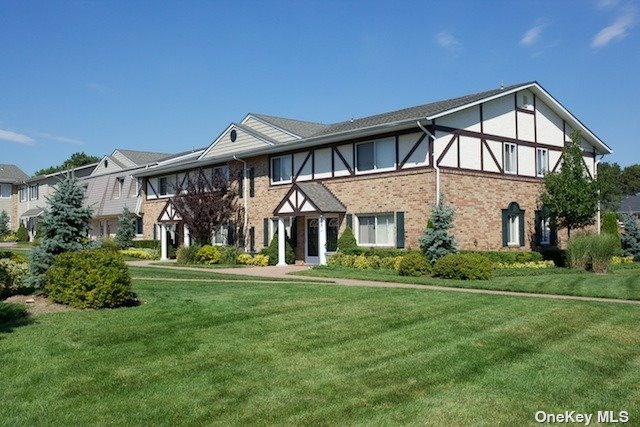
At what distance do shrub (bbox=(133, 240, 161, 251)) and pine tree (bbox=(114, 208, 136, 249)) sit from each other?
665mm

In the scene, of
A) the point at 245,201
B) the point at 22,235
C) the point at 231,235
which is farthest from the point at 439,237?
the point at 22,235

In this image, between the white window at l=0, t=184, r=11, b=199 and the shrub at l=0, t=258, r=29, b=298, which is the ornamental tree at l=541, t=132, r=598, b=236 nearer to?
the shrub at l=0, t=258, r=29, b=298

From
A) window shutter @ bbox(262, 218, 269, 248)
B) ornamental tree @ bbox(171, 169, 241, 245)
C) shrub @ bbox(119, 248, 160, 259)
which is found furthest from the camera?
shrub @ bbox(119, 248, 160, 259)

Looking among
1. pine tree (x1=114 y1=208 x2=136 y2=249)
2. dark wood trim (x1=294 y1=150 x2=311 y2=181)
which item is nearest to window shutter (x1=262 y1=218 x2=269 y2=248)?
dark wood trim (x1=294 y1=150 x2=311 y2=181)

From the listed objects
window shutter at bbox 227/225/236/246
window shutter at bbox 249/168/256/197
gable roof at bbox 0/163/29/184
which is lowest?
window shutter at bbox 227/225/236/246

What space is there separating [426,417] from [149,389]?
3.12 metres

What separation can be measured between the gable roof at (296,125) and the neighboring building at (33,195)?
29.0 m

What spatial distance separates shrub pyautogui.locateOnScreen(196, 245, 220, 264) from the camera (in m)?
29.0

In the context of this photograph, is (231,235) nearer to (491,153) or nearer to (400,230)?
(400,230)

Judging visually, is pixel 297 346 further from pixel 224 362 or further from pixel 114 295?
pixel 114 295

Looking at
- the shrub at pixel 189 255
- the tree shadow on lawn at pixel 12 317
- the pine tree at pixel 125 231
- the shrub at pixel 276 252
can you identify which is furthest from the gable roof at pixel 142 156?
the tree shadow on lawn at pixel 12 317

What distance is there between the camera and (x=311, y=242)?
92.7 ft

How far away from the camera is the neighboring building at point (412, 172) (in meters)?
24.0

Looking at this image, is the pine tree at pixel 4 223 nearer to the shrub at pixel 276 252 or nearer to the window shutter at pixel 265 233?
the window shutter at pixel 265 233
